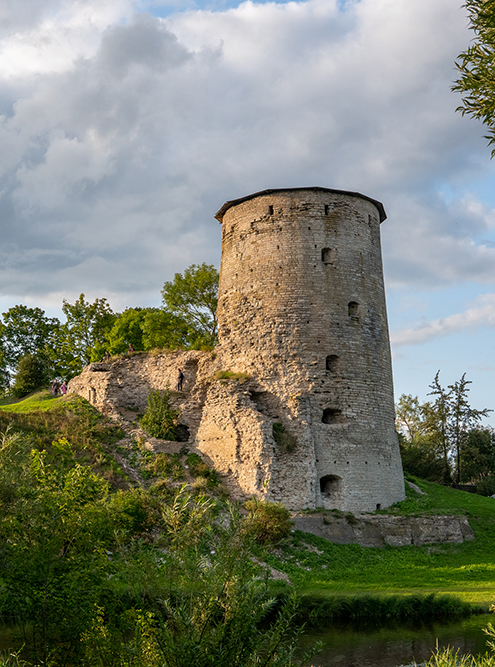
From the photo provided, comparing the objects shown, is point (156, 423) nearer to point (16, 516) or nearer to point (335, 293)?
point (335, 293)

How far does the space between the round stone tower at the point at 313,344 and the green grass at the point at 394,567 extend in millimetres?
2008

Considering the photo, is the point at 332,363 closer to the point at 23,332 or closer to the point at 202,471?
the point at 202,471

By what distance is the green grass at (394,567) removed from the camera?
49.2 ft

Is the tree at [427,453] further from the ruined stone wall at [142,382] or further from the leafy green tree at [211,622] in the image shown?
the leafy green tree at [211,622]

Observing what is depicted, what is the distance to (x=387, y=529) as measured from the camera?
18.7 metres

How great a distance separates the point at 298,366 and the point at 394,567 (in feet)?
23.2

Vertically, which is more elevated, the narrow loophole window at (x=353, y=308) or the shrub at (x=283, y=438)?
the narrow loophole window at (x=353, y=308)

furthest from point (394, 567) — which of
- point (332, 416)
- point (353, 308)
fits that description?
point (353, 308)

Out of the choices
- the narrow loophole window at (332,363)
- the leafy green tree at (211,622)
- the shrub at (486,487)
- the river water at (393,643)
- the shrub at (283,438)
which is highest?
the narrow loophole window at (332,363)

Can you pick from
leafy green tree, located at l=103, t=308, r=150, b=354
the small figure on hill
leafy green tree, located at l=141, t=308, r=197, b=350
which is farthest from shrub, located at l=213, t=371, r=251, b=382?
leafy green tree, located at l=103, t=308, r=150, b=354

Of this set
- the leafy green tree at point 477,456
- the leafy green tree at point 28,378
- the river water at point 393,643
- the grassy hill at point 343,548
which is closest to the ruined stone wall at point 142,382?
the grassy hill at point 343,548

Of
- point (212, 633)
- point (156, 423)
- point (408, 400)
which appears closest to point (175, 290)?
point (156, 423)

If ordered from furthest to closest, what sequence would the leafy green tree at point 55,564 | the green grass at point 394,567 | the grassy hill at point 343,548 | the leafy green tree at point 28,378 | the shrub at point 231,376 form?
the leafy green tree at point 28,378 < the shrub at point 231,376 < the grassy hill at point 343,548 < the green grass at point 394,567 < the leafy green tree at point 55,564

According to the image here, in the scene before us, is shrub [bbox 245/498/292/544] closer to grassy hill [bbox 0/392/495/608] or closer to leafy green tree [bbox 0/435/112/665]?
grassy hill [bbox 0/392/495/608]
